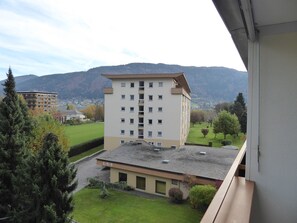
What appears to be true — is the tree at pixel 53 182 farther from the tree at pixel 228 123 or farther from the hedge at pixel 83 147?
the tree at pixel 228 123

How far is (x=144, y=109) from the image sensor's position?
2202cm

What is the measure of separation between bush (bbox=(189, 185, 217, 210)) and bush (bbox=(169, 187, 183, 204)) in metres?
0.95

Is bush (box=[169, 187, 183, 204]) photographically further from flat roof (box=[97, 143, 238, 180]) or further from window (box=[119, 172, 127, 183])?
window (box=[119, 172, 127, 183])

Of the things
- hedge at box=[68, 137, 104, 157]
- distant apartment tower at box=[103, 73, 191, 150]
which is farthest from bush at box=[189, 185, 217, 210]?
hedge at box=[68, 137, 104, 157]

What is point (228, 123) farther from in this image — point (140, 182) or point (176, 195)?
point (176, 195)

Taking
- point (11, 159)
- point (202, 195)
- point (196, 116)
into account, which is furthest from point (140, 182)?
point (196, 116)

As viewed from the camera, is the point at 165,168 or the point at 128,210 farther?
the point at 165,168

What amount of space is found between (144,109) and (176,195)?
12.3m

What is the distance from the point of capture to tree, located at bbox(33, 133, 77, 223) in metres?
6.60

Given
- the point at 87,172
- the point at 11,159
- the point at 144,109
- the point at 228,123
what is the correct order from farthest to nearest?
the point at 228,123 → the point at 144,109 → the point at 87,172 → the point at 11,159

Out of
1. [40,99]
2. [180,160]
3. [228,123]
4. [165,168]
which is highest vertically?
[40,99]

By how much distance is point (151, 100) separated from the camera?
21688 millimetres

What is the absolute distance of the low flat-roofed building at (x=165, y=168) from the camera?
10.9m

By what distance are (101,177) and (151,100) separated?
942 centimetres
